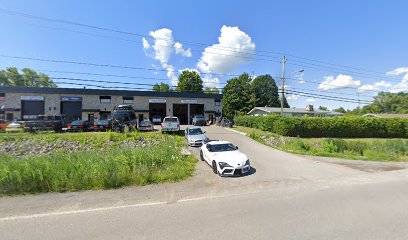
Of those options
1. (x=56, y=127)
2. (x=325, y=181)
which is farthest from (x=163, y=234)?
(x=56, y=127)

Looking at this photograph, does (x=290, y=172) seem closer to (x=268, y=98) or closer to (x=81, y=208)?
(x=81, y=208)

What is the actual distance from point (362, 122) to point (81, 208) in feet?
97.9

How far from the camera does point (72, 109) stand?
38250 mm

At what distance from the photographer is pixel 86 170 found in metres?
7.43

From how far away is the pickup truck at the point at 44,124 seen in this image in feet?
68.8

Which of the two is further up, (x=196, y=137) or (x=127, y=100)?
(x=127, y=100)

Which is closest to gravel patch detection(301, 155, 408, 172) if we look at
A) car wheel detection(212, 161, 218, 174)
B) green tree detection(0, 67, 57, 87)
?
car wheel detection(212, 161, 218, 174)

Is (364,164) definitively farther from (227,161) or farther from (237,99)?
(237,99)

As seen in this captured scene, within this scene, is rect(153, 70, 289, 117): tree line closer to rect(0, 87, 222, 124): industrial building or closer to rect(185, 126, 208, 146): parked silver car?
rect(0, 87, 222, 124): industrial building

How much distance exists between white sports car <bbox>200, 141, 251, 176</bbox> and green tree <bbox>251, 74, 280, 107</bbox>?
54010 millimetres

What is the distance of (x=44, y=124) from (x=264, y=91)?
62.0 meters

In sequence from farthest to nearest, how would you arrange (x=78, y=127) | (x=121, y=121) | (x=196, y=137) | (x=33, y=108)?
(x=33, y=108)
(x=78, y=127)
(x=121, y=121)
(x=196, y=137)

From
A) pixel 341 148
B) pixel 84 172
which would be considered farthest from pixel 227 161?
pixel 341 148

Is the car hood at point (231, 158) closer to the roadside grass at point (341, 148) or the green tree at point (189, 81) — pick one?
the roadside grass at point (341, 148)
